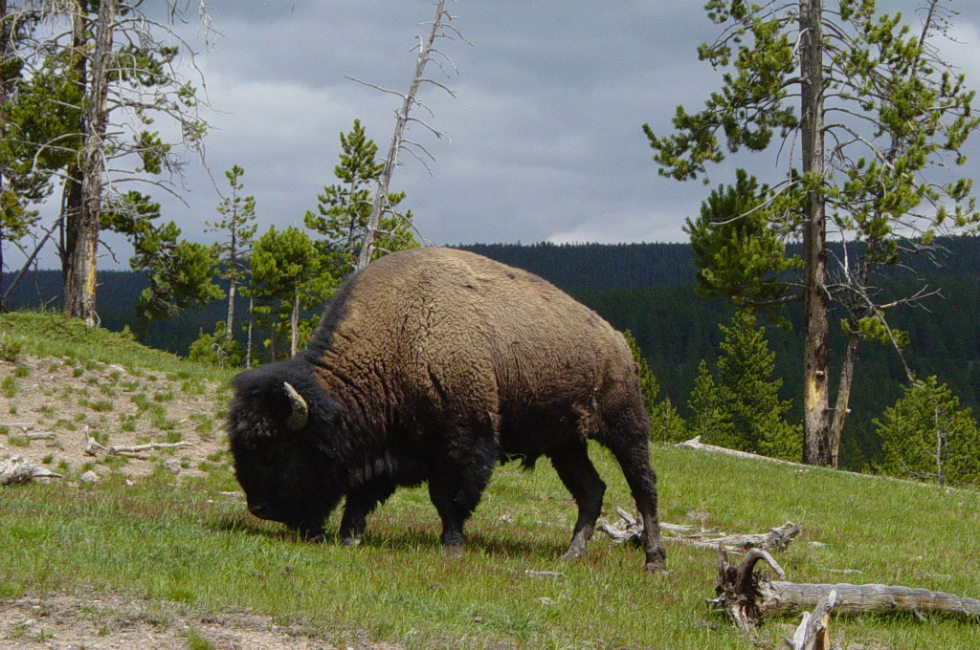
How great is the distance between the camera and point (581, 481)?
1029 centimetres

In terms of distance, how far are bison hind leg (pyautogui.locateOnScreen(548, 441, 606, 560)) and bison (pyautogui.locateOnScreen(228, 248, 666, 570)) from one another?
30cm

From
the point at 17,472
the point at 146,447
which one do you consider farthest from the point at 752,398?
the point at 17,472

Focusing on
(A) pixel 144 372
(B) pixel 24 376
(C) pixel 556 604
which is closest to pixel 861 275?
(A) pixel 144 372

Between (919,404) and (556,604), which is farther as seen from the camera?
(919,404)

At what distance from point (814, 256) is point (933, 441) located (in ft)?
151

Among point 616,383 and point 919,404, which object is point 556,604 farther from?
point 919,404

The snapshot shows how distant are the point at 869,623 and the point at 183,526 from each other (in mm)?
5846

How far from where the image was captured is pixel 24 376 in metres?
17.3

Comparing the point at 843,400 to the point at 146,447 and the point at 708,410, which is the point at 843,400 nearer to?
the point at 146,447

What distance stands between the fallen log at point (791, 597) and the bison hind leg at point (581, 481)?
9.78 feet

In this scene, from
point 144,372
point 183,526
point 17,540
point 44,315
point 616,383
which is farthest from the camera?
point 44,315

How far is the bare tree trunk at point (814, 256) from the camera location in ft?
93.8

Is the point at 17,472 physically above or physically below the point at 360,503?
below

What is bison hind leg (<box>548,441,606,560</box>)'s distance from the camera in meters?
10.1
